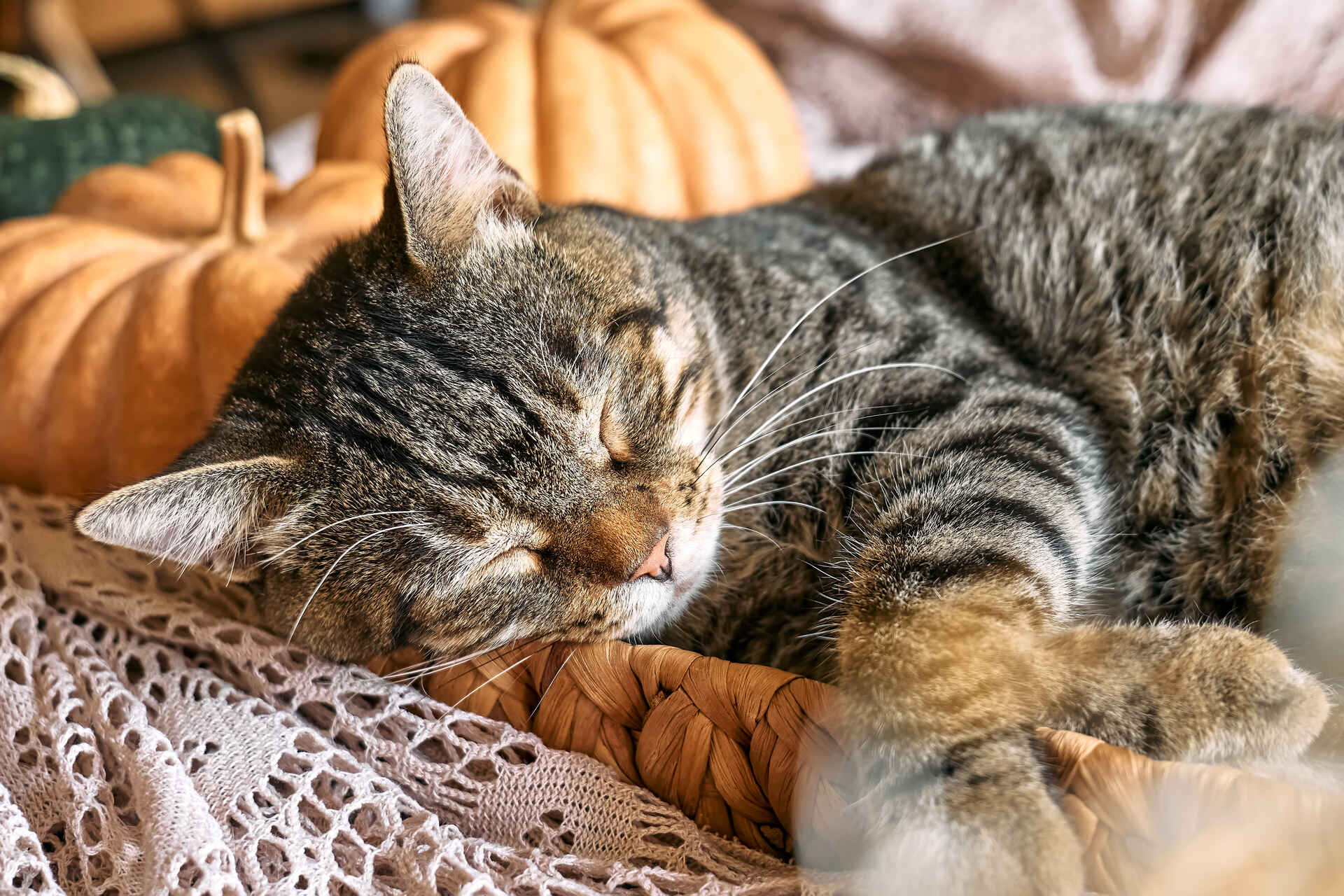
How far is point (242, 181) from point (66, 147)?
32.7 inches

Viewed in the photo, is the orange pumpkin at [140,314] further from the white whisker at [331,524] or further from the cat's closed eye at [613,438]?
the cat's closed eye at [613,438]

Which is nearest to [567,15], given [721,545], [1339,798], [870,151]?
[870,151]

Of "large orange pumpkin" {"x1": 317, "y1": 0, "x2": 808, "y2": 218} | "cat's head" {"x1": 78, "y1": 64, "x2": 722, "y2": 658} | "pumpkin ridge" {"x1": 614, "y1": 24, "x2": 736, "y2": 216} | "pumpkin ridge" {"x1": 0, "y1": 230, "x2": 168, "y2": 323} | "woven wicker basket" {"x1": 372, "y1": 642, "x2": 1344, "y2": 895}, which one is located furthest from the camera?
"pumpkin ridge" {"x1": 614, "y1": 24, "x2": 736, "y2": 216}

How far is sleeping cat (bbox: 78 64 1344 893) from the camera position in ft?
2.99

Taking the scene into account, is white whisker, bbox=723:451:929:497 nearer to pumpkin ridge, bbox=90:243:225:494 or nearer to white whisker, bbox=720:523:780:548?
white whisker, bbox=720:523:780:548

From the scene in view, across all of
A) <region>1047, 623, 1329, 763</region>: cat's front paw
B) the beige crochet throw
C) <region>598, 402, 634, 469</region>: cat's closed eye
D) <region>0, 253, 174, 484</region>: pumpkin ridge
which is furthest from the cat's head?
<region>0, 253, 174, 484</region>: pumpkin ridge

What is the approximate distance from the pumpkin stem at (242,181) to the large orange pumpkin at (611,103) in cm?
30

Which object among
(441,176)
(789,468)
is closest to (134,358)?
(441,176)

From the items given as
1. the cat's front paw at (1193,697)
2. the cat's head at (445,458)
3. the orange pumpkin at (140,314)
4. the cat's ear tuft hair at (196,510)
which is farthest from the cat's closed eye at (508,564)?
the orange pumpkin at (140,314)

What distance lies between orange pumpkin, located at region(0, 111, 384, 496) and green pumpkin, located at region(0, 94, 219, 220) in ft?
1.27

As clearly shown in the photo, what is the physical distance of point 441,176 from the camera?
114 centimetres

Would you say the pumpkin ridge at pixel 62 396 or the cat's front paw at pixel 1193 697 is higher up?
the pumpkin ridge at pixel 62 396

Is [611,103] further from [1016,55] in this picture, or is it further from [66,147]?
[66,147]

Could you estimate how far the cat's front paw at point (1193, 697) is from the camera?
90cm
